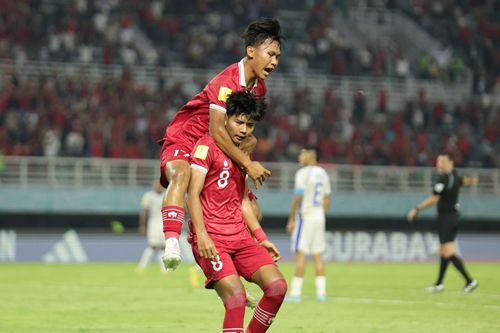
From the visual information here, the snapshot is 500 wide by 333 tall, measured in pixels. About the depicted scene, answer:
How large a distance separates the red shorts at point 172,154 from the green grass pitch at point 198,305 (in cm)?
296

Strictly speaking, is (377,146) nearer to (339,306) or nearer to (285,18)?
(285,18)

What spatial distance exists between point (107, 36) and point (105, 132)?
498cm

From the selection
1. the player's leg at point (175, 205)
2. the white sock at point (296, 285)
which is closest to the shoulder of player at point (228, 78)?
the player's leg at point (175, 205)

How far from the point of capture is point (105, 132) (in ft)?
101

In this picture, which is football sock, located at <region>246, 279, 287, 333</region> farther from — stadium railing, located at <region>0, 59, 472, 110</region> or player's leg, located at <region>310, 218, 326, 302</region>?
stadium railing, located at <region>0, 59, 472, 110</region>

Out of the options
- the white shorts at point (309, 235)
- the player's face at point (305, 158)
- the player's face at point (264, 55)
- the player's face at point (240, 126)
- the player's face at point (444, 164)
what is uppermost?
the player's face at point (264, 55)

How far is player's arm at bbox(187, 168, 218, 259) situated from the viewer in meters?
8.52

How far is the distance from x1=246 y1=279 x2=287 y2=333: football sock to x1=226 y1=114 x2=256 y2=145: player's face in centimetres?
122

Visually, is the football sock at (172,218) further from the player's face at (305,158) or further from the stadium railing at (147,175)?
the stadium railing at (147,175)

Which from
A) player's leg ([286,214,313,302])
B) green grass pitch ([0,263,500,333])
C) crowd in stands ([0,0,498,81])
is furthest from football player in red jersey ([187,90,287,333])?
crowd in stands ([0,0,498,81])

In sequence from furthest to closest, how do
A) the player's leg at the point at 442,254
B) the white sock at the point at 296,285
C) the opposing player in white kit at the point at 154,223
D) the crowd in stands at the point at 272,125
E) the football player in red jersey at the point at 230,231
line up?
the crowd in stands at the point at 272,125
the opposing player in white kit at the point at 154,223
the player's leg at the point at 442,254
the white sock at the point at 296,285
the football player in red jersey at the point at 230,231

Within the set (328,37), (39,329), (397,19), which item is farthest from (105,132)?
(39,329)

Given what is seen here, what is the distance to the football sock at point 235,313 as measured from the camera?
8.51 metres

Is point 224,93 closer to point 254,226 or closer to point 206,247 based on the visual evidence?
point 254,226
